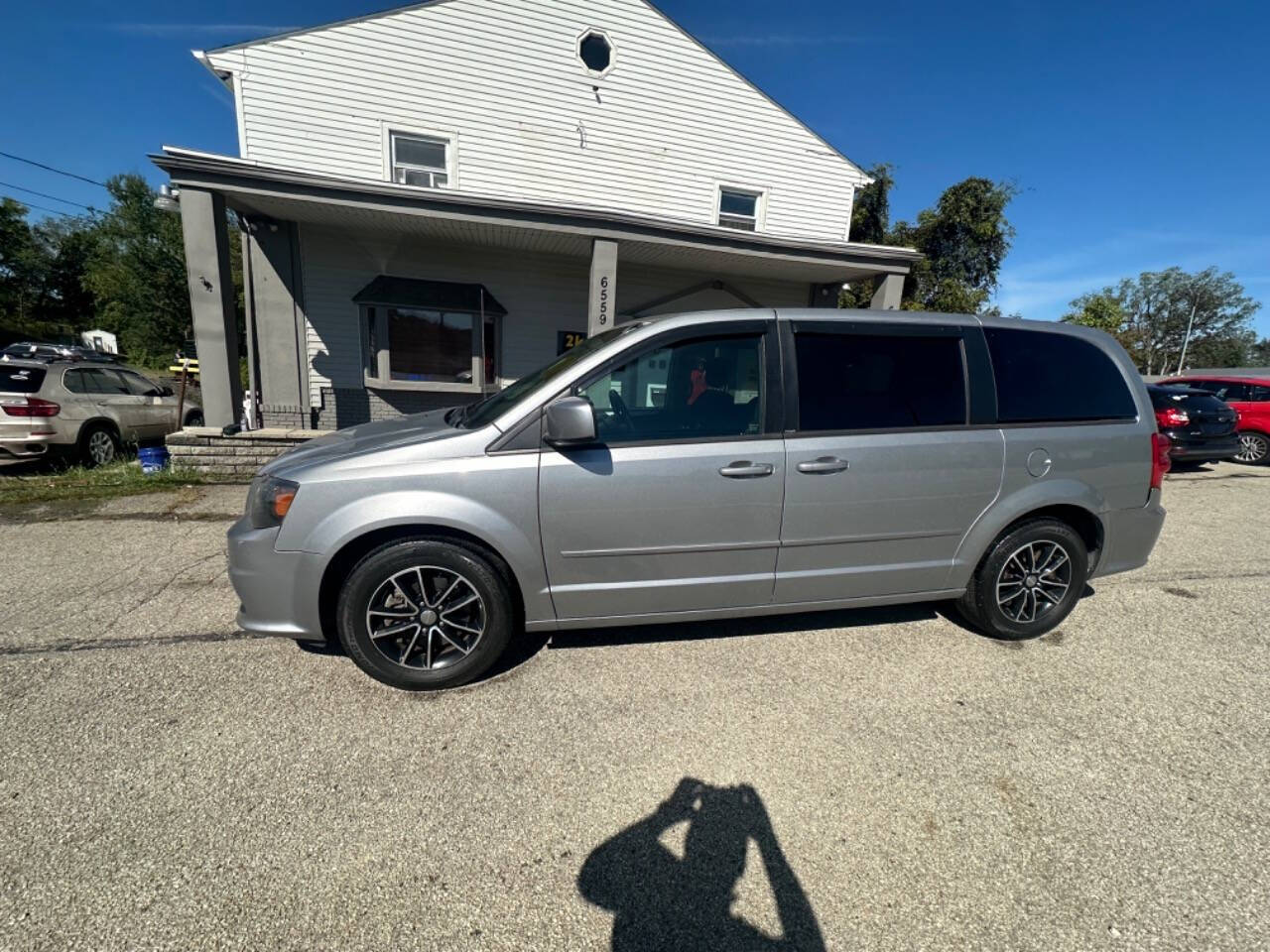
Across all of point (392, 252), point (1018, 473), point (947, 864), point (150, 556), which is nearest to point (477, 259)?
point (392, 252)

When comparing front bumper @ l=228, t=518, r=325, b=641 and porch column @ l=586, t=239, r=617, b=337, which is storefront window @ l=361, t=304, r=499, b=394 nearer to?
porch column @ l=586, t=239, r=617, b=337

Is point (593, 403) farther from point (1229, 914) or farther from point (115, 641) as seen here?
point (115, 641)

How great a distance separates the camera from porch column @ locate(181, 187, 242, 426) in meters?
6.74

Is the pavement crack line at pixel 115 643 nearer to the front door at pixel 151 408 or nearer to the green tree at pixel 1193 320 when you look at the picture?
the front door at pixel 151 408

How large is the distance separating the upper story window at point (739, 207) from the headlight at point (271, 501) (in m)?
10.4

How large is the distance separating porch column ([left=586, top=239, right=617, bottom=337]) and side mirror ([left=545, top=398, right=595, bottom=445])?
5.74 meters

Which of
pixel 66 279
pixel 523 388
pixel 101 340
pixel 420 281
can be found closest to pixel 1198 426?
pixel 523 388

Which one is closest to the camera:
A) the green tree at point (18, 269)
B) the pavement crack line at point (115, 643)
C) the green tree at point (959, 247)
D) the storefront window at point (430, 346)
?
the pavement crack line at point (115, 643)

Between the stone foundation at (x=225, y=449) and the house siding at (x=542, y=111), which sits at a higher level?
the house siding at (x=542, y=111)

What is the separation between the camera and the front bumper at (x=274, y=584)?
8.17 feet

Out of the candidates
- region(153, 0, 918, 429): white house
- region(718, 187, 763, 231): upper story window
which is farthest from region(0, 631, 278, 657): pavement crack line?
region(718, 187, 763, 231): upper story window

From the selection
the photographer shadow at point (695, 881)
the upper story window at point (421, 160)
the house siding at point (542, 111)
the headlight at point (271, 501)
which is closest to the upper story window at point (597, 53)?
the house siding at point (542, 111)

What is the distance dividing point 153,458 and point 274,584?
5.98m

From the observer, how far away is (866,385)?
2.88m
